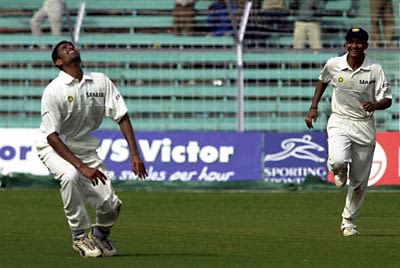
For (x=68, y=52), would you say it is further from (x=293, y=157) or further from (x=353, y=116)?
(x=293, y=157)

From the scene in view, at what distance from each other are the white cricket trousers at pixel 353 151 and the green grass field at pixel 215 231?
435mm

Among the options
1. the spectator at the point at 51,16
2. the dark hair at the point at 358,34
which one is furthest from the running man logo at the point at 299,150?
the dark hair at the point at 358,34

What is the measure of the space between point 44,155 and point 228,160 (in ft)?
41.8

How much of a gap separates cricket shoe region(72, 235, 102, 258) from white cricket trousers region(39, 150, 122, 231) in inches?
5.0

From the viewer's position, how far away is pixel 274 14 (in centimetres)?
2705

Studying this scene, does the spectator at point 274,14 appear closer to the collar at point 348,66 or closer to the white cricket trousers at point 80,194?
the collar at point 348,66

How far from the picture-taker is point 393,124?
25500mm

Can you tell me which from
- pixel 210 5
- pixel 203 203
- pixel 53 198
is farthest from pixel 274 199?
pixel 210 5

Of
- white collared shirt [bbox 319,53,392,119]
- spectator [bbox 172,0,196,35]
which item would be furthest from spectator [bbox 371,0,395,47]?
white collared shirt [bbox 319,53,392,119]

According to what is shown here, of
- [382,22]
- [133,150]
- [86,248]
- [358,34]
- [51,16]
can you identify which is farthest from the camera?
[51,16]

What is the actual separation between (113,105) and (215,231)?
378 cm

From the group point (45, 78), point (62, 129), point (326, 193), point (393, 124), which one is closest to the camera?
point (62, 129)

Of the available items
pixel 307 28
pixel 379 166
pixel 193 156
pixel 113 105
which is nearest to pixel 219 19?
pixel 307 28

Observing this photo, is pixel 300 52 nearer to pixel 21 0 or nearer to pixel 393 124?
pixel 393 124
